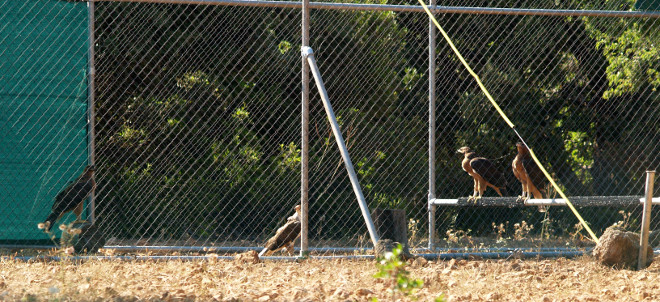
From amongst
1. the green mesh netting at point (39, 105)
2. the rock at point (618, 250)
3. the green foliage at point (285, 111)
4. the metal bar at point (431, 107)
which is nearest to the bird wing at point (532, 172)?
the metal bar at point (431, 107)

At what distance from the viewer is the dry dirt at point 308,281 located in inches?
146

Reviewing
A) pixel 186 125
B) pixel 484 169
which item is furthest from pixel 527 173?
pixel 186 125

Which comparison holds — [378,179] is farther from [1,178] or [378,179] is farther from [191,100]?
[1,178]

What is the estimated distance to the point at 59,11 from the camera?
19.5 ft

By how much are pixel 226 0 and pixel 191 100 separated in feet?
5.58

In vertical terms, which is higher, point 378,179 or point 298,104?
point 298,104

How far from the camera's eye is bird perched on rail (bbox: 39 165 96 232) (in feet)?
18.2

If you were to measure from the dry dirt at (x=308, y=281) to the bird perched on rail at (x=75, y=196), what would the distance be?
0.66m

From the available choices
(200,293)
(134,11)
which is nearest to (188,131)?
(134,11)

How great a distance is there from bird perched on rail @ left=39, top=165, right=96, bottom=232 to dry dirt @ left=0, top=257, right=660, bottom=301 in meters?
0.66

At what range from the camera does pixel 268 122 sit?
746 cm

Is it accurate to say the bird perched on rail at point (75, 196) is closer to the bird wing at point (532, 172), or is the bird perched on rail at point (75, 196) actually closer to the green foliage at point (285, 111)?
the green foliage at point (285, 111)

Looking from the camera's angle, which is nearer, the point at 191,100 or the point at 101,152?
the point at 101,152

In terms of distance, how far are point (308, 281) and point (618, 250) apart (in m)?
2.34
